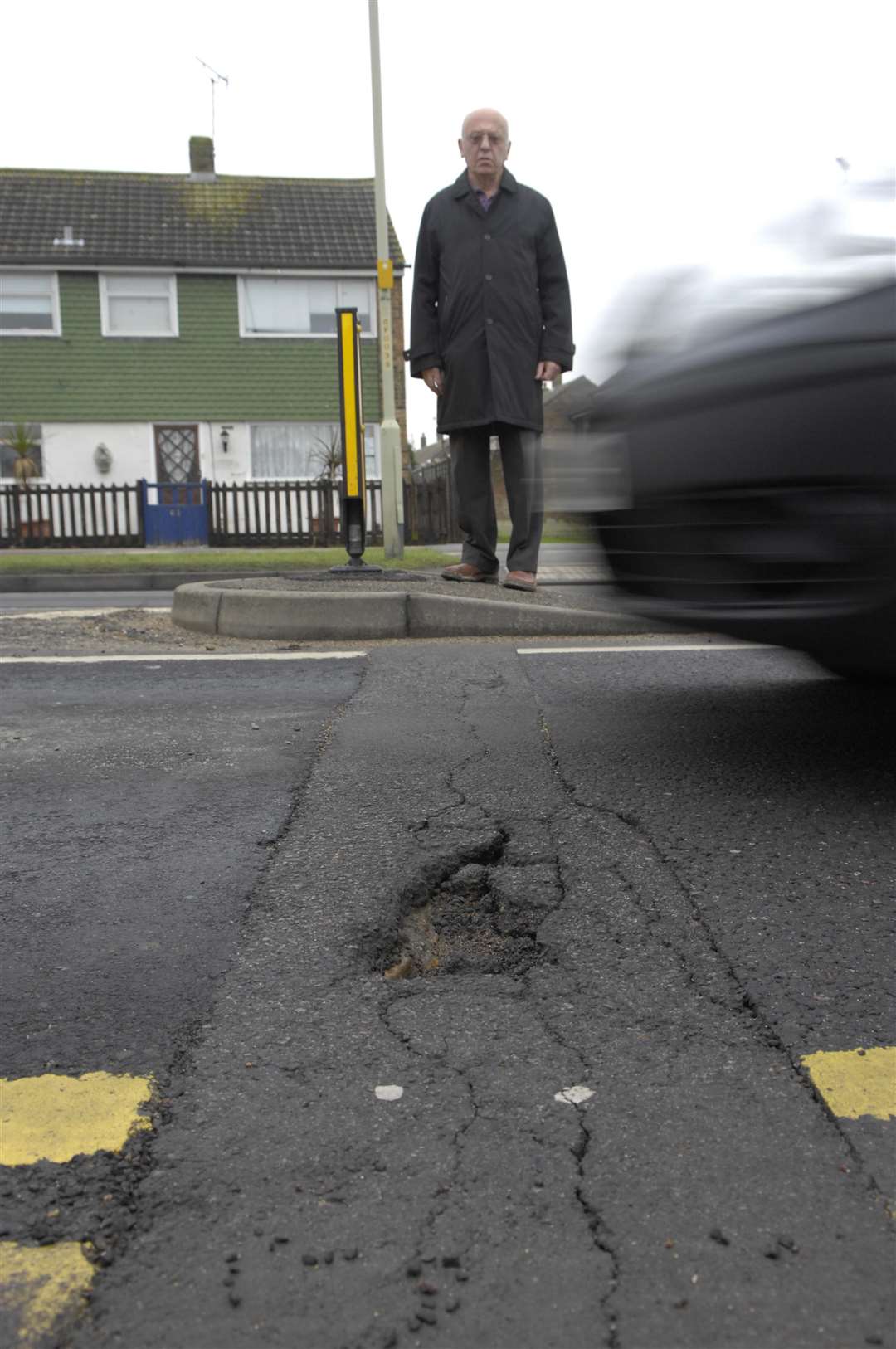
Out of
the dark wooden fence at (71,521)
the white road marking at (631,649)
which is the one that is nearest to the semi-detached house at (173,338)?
the dark wooden fence at (71,521)

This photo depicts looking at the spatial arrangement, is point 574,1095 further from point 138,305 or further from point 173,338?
point 138,305

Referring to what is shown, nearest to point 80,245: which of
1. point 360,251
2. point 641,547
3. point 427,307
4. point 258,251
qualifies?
point 258,251

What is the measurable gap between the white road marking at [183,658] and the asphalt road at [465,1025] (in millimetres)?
1552

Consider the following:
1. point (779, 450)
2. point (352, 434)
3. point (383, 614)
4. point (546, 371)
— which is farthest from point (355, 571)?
point (779, 450)

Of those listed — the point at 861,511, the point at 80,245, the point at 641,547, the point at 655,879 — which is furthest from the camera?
the point at 80,245

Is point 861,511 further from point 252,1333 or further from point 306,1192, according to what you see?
point 252,1333

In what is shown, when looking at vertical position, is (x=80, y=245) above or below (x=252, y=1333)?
above

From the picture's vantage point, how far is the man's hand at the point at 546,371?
20.0 feet

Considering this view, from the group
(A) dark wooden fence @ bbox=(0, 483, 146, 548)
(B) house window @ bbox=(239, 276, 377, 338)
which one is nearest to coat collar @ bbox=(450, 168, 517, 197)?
(A) dark wooden fence @ bbox=(0, 483, 146, 548)

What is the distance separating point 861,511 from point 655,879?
0.92 metres

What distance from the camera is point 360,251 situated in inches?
936

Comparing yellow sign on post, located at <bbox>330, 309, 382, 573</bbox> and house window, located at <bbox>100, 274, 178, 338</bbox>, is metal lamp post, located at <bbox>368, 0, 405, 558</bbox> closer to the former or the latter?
yellow sign on post, located at <bbox>330, 309, 382, 573</bbox>

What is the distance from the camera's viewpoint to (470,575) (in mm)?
6875

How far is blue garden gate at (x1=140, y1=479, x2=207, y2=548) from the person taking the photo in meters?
19.0
